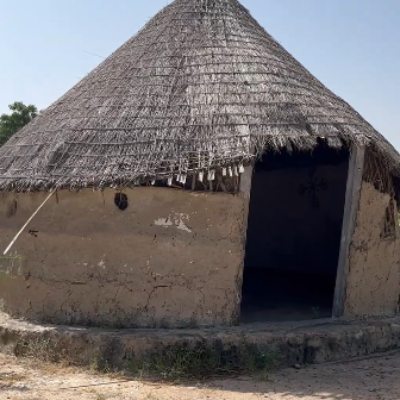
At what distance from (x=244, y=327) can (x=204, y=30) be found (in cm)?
438

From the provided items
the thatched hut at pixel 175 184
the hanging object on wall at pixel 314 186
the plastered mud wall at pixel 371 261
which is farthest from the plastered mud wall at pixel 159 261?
the hanging object on wall at pixel 314 186

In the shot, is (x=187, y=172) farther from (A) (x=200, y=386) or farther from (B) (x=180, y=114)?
(A) (x=200, y=386)

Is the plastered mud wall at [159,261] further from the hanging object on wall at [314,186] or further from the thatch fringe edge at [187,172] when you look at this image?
the hanging object on wall at [314,186]

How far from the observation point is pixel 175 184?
687 cm

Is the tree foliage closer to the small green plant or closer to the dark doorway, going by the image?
the dark doorway

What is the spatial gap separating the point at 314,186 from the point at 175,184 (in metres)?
5.20

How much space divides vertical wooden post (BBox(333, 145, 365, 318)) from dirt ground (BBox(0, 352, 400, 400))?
1.12 m

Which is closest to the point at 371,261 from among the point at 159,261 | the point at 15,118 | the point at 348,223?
the point at 348,223

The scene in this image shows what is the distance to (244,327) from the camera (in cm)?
691

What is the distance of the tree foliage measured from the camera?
1925cm

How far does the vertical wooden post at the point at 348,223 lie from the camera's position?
7.54 meters

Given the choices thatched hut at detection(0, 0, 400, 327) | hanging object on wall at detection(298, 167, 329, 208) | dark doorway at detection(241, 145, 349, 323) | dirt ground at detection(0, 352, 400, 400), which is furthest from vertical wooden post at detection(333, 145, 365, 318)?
hanging object on wall at detection(298, 167, 329, 208)

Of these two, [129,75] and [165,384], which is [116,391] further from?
[129,75]

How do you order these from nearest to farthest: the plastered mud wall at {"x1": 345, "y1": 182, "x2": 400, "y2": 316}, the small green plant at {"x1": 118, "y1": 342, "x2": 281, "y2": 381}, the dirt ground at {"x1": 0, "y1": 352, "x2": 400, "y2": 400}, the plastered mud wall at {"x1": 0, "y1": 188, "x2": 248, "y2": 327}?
the dirt ground at {"x1": 0, "y1": 352, "x2": 400, "y2": 400}, the small green plant at {"x1": 118, "y1": 342, "x2": 281, "y2": 381}, the plastered mud wall at {"x1": 0, "y1": 188, "x2": 248, "y2": 327}, the plastered mud wall at {"x1": 345, "y1": 182, "x2": 400, "y2": 316}
